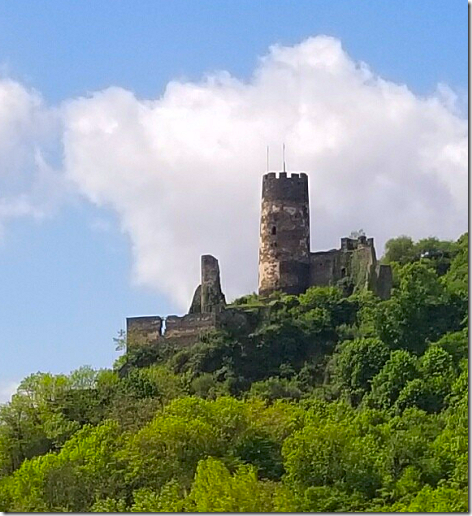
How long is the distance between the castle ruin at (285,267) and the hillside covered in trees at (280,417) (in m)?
0.71

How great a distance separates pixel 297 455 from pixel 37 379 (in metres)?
14.5

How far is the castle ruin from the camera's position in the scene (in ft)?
204

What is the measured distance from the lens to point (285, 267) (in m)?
64.4

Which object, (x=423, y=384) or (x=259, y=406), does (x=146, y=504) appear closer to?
(x=259, y=406)

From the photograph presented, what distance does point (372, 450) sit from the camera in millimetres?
49469

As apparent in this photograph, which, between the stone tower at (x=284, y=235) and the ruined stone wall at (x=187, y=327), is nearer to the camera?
the ruined stone wall at (x=187, y=327)

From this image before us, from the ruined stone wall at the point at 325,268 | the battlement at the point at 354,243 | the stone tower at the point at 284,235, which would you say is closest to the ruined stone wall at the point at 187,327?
the stone tower at the point at 284,235

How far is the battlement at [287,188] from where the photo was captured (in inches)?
2566

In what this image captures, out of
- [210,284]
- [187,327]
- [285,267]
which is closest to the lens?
[187,327]

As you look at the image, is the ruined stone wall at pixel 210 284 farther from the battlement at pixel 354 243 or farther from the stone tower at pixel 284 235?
the battlement at pixel 354 243

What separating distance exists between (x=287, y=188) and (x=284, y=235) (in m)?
1.88

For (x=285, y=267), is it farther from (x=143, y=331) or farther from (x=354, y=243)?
(x=143, y=331)

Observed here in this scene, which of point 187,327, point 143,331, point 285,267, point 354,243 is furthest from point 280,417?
point 354,243

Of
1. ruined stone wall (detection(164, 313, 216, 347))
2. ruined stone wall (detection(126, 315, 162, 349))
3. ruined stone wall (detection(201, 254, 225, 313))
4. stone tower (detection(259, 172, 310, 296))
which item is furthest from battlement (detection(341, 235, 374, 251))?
ruined stone wall (detection(126, 315, 162, 349))
